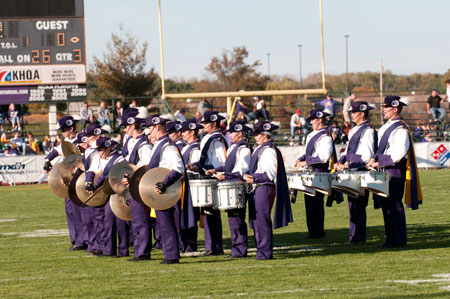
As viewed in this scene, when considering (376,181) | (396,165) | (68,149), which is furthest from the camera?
(68,149)

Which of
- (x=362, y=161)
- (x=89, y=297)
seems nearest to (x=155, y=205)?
(x=89, y=297)

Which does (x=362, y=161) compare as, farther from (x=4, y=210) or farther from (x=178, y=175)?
(x=4, y=210)

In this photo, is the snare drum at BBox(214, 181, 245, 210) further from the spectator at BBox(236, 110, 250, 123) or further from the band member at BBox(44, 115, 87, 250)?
the spectator at BBox(236, 110, 250, 123)

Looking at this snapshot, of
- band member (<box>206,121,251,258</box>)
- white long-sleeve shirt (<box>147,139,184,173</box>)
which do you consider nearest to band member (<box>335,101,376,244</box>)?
band member (<box>206,121,251,258</box>)

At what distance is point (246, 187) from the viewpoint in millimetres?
10273

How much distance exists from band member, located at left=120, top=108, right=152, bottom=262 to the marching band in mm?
13

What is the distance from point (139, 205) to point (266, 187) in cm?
157

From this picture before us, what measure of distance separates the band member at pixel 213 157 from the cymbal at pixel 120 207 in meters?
1.00

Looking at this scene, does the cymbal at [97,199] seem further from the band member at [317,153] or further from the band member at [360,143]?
the band member at [360,143]

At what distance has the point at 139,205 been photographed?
1045 cm

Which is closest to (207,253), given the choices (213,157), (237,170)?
(213,157)

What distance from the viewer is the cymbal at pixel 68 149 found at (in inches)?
497

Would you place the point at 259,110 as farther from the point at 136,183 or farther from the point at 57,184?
the point at 136,183

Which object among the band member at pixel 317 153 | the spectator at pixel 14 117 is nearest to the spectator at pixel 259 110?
the spectator at pixel 14 117
